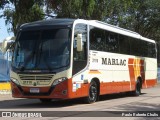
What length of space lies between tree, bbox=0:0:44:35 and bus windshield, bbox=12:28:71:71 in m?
9.74

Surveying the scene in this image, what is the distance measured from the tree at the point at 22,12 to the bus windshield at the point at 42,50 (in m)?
9.74

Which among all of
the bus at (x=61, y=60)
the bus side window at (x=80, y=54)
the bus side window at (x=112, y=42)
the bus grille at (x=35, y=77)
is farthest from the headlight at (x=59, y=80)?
the bus side window at (x=112, y=42)

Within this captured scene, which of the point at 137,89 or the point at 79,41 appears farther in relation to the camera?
the point at 137,89

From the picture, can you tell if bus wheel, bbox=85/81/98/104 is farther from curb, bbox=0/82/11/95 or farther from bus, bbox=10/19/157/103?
curb, bbox=0/82/11/95

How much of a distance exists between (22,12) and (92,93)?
1181 cm

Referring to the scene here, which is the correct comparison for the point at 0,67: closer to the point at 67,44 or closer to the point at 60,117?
the point at 67,44

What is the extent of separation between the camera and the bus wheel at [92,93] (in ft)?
59.3

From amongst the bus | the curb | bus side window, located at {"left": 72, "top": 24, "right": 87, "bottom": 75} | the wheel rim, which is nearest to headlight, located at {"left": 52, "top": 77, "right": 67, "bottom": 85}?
the bus

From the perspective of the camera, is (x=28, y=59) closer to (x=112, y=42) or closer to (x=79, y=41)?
(x=79, y=41)

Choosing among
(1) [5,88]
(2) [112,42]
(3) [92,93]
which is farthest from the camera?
(1) [5,88]

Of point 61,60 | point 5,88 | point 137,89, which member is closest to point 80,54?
point 61,60

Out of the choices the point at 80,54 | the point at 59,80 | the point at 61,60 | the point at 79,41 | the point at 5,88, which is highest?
the point at 79,41

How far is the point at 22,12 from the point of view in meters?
28.5

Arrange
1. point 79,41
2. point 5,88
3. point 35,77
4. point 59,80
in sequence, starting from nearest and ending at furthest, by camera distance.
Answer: point 59,80, point 35,77, point 79,41, point 5,88
